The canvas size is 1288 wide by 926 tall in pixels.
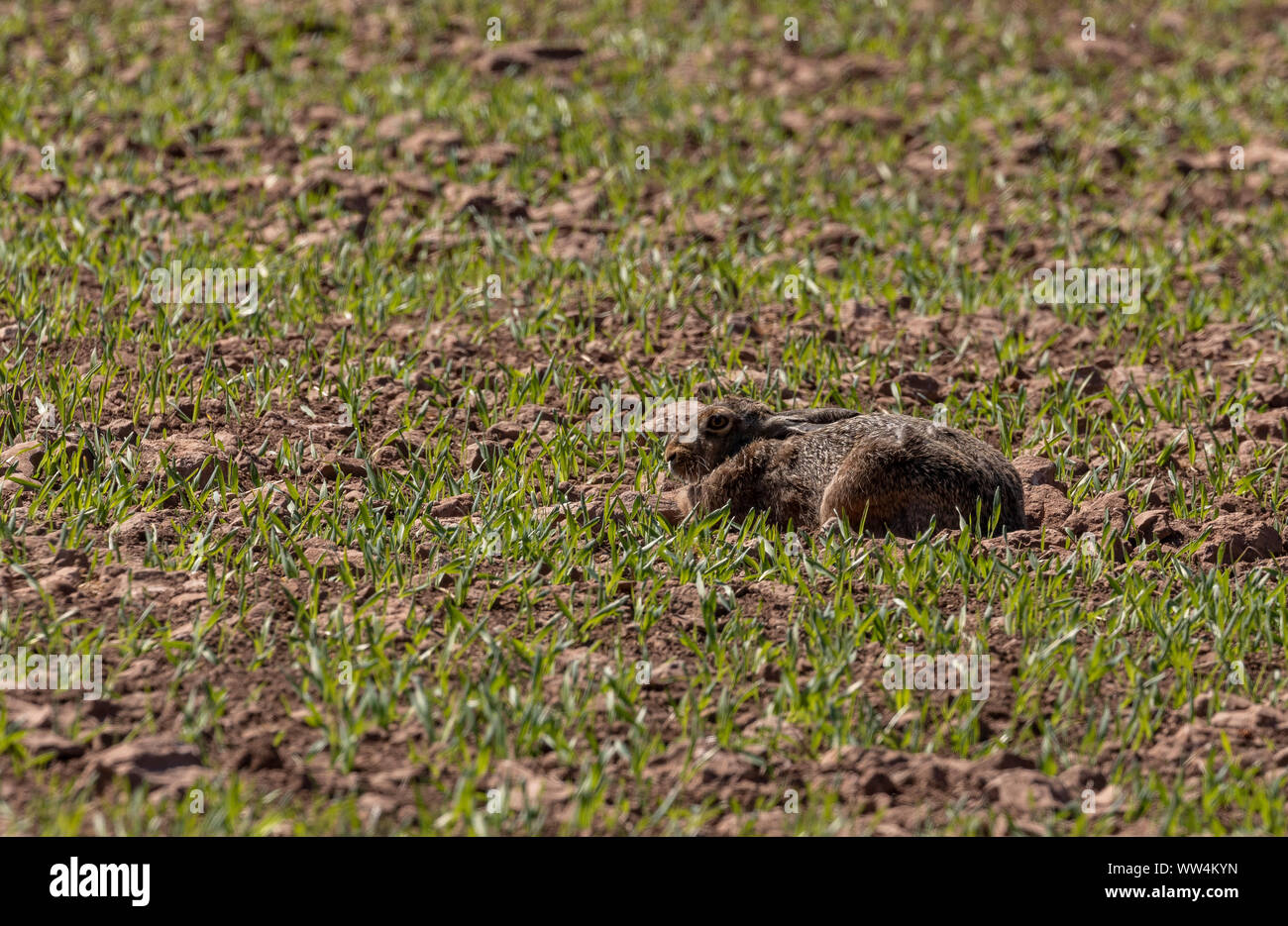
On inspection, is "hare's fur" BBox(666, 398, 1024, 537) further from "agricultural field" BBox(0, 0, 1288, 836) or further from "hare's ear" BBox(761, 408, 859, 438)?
"agricultural field" BBox(0, 0, 1288, 836)

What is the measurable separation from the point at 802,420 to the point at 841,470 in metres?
0.49

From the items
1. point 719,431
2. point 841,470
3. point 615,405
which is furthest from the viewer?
point 615,405

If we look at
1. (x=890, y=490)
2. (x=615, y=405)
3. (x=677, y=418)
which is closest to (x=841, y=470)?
(x=890, y=490)

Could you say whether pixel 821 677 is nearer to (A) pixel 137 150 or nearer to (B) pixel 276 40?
(A) pixel 137 150

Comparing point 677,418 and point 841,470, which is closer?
point 841,470

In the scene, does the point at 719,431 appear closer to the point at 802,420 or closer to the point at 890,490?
the point at 802,420

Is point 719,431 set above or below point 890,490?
above

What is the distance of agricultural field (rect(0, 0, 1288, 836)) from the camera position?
14.7 ft

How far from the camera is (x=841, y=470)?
588cm

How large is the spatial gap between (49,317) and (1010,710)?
5.01 metres

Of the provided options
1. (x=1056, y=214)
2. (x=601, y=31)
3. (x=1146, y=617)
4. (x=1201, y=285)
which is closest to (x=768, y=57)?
(x=601, y=31)

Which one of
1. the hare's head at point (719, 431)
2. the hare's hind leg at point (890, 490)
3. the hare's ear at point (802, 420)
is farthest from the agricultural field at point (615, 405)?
the hare's ear at point (802, 420)

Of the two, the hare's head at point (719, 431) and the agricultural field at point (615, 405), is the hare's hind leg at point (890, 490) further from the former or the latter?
the hare's head at point (719, 431)

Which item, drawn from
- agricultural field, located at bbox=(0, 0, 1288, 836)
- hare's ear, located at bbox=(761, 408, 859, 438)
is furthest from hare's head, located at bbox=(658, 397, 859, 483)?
agricultural field, located at bbox=(0, 0, 1288, 836)
